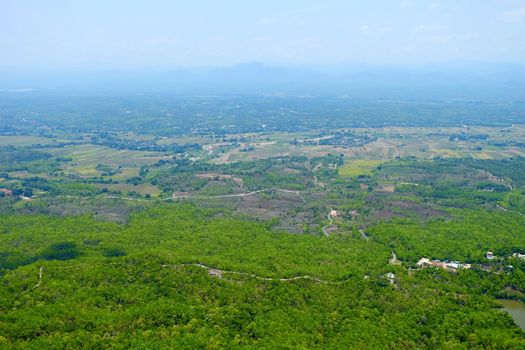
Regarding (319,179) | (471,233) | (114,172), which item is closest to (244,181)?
(319,179)

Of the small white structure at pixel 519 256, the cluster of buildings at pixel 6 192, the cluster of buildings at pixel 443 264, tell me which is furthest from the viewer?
the cluster of buildings at pixel 6 192

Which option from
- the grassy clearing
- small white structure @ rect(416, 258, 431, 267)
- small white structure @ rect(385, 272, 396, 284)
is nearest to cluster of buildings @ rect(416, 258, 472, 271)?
small white structure @ rect(416, 258, 431, 267)

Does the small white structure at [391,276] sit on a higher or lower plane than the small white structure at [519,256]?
higher

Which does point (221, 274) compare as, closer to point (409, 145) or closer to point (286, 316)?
point (286, 316)

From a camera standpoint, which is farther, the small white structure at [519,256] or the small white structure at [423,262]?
the small white structure at [519,256]

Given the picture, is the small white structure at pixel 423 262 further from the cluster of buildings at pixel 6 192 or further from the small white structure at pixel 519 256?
the cluster of buildings at pixel 6 192

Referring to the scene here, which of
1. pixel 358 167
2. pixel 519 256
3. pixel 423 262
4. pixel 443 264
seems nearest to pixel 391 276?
pixel 423 262

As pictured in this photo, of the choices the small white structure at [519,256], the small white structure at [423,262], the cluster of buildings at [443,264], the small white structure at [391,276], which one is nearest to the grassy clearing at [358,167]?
the small white structure at [519,256]
